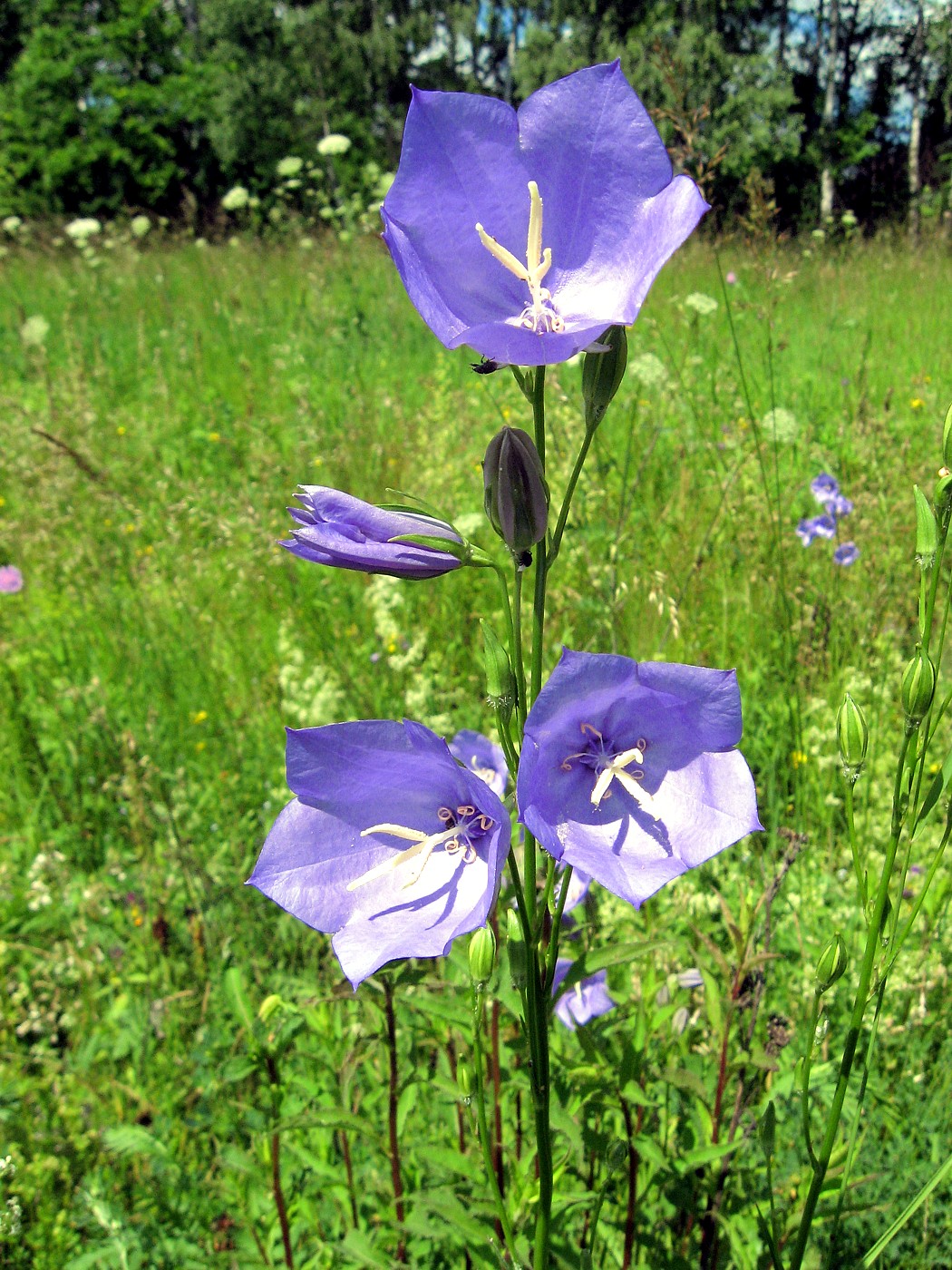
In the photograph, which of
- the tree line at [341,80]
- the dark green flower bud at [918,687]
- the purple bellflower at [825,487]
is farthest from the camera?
the tree line at [341,80]

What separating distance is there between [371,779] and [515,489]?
38cm

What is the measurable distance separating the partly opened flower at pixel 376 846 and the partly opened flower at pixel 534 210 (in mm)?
445

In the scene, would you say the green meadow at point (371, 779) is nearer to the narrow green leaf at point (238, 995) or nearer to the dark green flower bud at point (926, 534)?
the narrow green leaf at point (238, 995)

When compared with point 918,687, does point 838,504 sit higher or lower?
lower

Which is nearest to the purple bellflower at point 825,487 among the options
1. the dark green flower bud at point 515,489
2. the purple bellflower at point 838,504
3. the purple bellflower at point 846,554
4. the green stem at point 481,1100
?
the purple bellflower at point 838,504

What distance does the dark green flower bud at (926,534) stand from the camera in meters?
1.02

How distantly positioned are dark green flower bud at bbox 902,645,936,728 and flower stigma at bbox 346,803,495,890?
0.49 meters

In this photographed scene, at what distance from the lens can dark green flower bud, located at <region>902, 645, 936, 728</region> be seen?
1.02 m

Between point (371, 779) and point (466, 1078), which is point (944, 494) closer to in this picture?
point (371, 779)

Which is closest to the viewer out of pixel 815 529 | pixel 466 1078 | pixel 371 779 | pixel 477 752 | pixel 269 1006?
pixel 371 779

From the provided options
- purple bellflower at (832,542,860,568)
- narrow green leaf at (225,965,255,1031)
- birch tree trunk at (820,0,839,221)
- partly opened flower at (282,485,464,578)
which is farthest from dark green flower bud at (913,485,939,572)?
birch tree trunk at (820,0,839,221)

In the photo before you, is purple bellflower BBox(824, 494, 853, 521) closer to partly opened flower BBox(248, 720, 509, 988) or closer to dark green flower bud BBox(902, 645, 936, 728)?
dark green flower bud BBox(902, 645, 936, 728)

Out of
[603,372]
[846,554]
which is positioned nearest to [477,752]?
[603,372]

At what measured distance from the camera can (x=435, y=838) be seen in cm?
103
